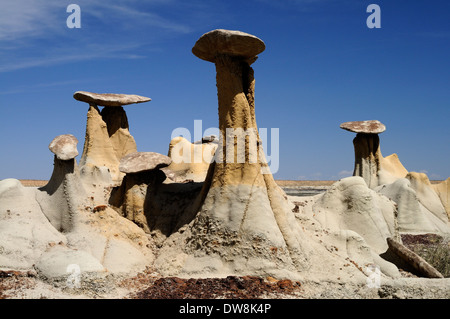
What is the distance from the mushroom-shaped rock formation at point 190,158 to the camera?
16266mm

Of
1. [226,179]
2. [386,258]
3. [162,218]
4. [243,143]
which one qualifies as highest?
[243,143]

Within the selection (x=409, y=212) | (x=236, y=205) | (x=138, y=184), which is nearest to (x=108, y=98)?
(x=138, y=184)

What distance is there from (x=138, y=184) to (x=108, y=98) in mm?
5122

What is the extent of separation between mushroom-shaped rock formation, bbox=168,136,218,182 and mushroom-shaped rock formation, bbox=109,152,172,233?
19.4 ft

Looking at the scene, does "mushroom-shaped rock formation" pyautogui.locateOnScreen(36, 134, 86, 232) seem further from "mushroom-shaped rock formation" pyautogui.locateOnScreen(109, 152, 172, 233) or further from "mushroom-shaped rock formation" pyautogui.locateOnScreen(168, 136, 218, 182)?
"mushroom-shaped rock formation" pyautogui.locateOnScreen(168, 136, 218, 182)

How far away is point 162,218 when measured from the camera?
9.62 m

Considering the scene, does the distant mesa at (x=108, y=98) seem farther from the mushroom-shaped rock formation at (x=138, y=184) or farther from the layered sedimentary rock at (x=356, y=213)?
the layered sedimentary rock at (x=356, y=213)

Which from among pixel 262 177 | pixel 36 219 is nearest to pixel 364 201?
pixel 262 177

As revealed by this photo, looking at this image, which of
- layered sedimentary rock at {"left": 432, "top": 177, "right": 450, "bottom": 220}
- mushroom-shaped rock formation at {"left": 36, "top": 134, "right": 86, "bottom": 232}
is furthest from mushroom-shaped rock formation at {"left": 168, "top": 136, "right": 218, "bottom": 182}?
layered sedimentary rock at {"left": 432, "top": 177, "right": 450, "bottom": 220}

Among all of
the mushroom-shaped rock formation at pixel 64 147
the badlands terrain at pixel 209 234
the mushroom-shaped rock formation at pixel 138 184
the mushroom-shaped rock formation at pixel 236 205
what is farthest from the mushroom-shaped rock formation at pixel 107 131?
the mushroom-shaped rock formation at pixel 236 205

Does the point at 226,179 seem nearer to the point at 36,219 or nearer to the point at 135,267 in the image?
the point at 135,267

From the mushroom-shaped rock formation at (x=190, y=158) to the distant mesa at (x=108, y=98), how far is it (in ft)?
9.76

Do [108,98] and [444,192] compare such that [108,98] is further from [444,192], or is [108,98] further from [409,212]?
[444,192]
